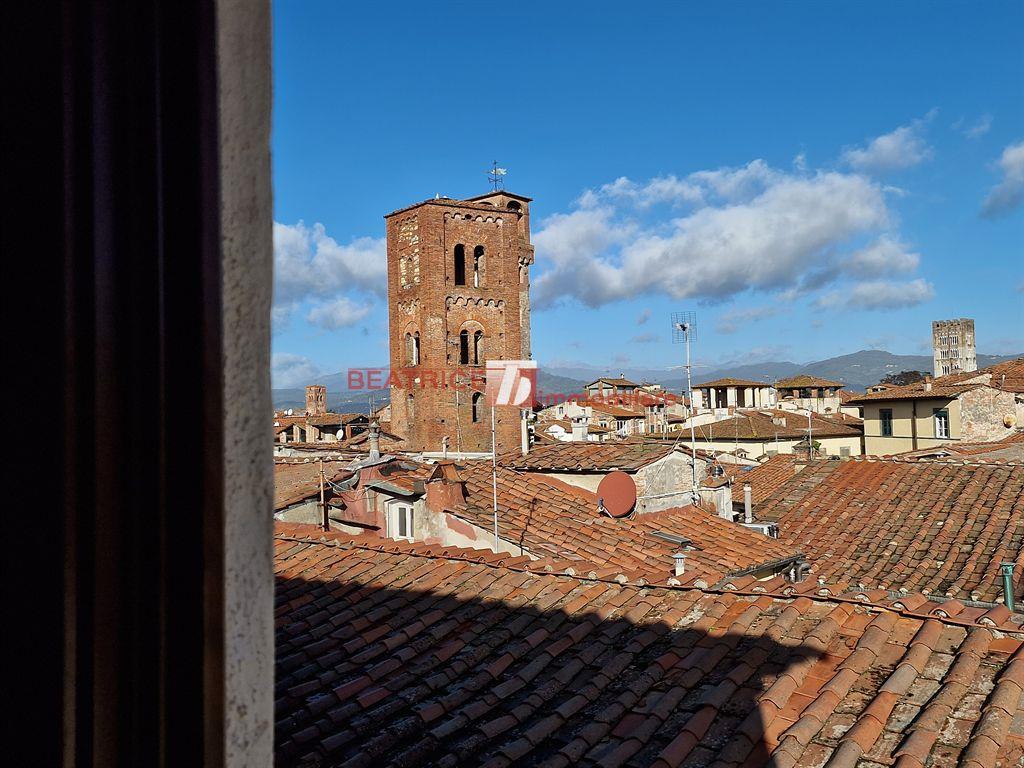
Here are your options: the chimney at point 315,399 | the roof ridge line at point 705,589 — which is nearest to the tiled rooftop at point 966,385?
the roof ridge line at point 705,589

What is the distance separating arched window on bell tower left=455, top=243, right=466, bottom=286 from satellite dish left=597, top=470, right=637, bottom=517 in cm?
3233

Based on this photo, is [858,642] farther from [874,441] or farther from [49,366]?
[874,441]

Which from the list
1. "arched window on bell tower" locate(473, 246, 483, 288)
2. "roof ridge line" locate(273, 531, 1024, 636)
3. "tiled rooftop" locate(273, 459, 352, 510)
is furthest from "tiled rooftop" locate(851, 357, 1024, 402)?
"roof ridge line" locate(273, 531, 1024, 636)

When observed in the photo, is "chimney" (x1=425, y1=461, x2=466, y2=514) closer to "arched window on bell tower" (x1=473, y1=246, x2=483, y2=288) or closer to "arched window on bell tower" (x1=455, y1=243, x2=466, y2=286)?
"arched window on bell tower" (x1=455, y1=243, x2=466, y2=286)

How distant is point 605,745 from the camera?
153 inches

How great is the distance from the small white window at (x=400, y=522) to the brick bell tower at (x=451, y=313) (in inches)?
1131

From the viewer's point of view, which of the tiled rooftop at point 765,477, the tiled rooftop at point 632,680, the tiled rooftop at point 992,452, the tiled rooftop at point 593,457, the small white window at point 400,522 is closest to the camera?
the tiled rooftop at point 632,680

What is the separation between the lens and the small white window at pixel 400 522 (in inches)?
409

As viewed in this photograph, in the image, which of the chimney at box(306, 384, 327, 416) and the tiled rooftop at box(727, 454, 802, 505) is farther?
the chimney at box(306, 384, 327, 416)

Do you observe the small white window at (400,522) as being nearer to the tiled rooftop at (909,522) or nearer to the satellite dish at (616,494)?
the satellite dish at (616,494)

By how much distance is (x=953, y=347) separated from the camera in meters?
59.7

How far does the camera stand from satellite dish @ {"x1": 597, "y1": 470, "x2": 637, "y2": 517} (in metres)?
11.3

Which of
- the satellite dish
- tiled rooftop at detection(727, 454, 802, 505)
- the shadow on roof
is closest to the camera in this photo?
the shadow on roof

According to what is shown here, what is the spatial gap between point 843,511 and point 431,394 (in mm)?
27442
